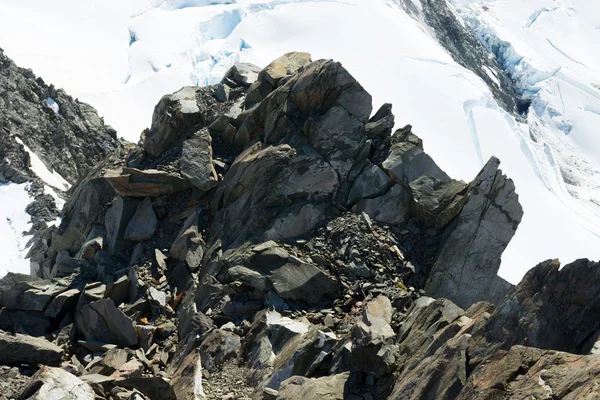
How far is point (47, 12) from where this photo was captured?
54.5 metres

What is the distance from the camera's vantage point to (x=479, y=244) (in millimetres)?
13953

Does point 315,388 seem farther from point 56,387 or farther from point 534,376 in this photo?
point 56,387

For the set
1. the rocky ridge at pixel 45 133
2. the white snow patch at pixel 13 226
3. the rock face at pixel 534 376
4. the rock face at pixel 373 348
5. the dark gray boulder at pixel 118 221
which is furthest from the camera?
the rocky ridge at pixel 45 133

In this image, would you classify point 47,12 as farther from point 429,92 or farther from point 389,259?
point 389,259

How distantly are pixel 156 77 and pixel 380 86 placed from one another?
1851 cm

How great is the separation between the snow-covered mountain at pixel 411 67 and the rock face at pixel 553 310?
2743 centimetres

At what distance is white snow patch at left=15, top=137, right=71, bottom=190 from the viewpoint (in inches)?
1292

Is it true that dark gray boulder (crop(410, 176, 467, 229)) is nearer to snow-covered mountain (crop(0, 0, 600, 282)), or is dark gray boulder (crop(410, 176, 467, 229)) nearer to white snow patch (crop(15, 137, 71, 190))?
snow-covered mountain (crop(0, 0, 600, 282))

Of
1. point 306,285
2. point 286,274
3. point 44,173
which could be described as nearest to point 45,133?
point 44,173

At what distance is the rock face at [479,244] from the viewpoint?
1364 cm

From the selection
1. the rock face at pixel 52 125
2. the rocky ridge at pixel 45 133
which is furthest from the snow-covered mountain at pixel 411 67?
the rocky ridge at pixel 45 133

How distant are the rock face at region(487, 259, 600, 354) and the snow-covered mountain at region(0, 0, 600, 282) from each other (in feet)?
90.0

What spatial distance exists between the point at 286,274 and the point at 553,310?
6.40 m

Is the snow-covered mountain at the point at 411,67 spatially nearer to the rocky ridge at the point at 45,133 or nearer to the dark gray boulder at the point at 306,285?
the rocky ridge at the point at 45,133
